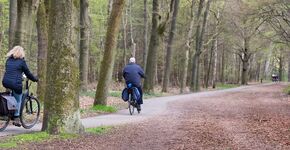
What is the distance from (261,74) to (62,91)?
103 meters

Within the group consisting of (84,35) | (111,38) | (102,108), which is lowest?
(102,108)

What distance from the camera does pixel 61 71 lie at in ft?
33.7

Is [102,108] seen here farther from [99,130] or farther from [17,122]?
[17,122]

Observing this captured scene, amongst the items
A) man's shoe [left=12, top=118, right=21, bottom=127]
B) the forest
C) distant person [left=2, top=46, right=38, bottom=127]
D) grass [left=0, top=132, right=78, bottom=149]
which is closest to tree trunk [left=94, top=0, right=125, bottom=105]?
the forest

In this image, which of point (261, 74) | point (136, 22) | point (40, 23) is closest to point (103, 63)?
point (40, 23)

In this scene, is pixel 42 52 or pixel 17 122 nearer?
pixel 17 122

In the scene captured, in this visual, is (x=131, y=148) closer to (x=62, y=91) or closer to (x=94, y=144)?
(x=94, y=144)

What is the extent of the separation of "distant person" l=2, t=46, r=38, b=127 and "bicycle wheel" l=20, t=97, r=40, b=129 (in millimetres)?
322

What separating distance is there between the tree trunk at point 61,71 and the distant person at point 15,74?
1155mm

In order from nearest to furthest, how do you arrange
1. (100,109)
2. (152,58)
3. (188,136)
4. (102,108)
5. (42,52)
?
(188,136)
(42,52)
(100,109)
(102,108)
(152,58)

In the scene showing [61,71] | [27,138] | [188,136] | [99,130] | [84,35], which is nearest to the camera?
[27,138]

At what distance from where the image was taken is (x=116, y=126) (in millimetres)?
13195

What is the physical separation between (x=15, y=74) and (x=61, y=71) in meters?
1.51

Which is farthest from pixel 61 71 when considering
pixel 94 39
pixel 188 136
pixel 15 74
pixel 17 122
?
pixel 94 39
